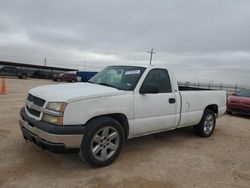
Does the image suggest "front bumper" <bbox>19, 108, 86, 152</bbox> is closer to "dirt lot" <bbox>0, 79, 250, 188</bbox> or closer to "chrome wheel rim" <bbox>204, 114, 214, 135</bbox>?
"dirt lot" <bbox>0, 79, 250, 188</bbox>

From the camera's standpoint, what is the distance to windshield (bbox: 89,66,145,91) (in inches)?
164

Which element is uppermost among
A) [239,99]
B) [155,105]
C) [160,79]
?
[160,79]

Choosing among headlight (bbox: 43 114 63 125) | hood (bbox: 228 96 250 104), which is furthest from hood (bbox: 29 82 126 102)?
hood (bbox: 228 96 250 104)

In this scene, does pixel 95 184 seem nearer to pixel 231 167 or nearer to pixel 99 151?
pixel 99 151

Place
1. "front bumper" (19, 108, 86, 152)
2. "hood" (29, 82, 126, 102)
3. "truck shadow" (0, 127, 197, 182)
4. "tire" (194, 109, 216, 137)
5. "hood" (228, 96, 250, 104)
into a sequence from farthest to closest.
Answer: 1. "hood" (228, 96, 250, 104)
2. "tire" (194, 109, 216, 137)
3. "truck shadow" (0, 127, 197, 182)
4. "hood" (29, 82, 126, 102)
5. "front bumper" (19, 108, 86, 152)

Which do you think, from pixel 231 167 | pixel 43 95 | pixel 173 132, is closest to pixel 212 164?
pixel 231 167

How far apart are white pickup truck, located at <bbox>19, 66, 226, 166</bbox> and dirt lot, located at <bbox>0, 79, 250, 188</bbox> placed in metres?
0.36

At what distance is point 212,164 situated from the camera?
4.00 m

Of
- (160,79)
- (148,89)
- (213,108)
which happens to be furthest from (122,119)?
(213,108)

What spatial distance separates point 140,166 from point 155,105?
119 cm

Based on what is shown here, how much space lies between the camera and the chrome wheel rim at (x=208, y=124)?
19.0 ft

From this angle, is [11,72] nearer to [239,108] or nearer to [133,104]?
[239,108]

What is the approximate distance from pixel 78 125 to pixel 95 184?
34.0 inches

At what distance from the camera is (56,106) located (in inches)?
126
